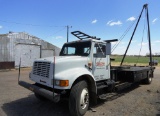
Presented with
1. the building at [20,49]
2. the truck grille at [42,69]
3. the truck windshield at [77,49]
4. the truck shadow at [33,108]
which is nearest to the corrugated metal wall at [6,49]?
the building at [20,49]

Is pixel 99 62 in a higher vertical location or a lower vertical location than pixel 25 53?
lower

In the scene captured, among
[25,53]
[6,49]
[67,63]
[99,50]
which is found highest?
[6,49]

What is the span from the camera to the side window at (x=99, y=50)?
6.68 metres

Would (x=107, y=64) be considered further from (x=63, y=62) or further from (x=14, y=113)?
(x=14, y=113)

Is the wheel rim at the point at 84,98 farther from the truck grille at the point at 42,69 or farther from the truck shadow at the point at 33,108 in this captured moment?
the truck grille at the point at 42,69

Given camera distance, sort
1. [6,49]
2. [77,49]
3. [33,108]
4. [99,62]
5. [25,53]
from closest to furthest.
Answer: [33,108] < [99,62] < [77,49] < [6,49] < [25,53]

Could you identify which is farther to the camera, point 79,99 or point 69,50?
point 69,50

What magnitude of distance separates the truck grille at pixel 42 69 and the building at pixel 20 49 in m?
16.8

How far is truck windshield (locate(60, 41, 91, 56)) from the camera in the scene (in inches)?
261

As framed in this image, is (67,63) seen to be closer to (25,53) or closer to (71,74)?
(71,74)

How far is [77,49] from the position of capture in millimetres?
6980

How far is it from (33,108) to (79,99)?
1988 mm

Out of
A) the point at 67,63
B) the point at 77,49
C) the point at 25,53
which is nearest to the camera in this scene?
the point at 67,63

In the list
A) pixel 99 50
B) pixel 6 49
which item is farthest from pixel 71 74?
pixel 6 49
